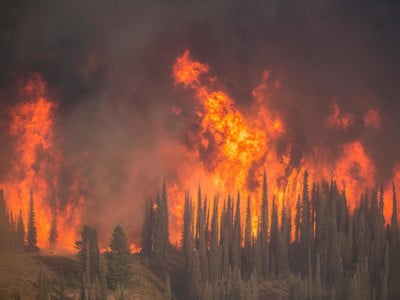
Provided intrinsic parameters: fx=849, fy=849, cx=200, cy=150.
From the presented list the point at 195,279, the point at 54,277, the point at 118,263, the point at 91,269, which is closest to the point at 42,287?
the point at 54,277

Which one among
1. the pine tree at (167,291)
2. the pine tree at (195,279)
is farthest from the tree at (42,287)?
the pine tree at (195,279)

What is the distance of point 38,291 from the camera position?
159 m

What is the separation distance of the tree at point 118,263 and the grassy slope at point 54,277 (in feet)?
9.25

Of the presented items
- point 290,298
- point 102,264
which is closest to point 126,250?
point 102,264

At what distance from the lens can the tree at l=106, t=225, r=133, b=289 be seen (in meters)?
179

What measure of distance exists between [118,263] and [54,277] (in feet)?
49.5

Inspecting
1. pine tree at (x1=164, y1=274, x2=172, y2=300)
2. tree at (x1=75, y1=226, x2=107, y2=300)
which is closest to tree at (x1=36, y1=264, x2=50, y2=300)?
tree at (x1=75, y1=226, x2=107, y2=300)

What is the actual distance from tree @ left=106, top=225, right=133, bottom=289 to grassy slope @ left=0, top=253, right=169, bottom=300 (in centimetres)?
282

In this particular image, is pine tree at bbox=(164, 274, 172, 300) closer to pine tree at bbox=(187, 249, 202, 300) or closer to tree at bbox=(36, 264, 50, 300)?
pine tree at bbox=(187, 249, 202, 300)

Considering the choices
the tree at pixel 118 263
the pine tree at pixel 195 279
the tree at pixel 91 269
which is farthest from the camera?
the pine tree at pixel 195 279

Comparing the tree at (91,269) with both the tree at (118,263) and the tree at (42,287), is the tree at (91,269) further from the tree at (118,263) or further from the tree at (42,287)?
the tree at (42,287)

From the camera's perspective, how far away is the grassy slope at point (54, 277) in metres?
161

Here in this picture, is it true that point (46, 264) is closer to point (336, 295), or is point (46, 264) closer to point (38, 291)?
point (38, 291)

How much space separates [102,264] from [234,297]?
3014cm
